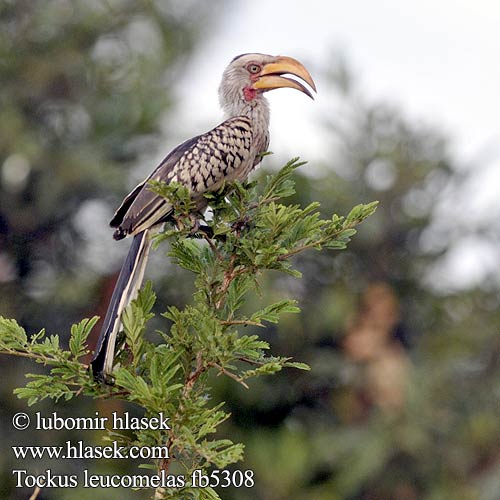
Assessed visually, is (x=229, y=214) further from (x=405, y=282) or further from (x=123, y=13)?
(x=123, y=13)

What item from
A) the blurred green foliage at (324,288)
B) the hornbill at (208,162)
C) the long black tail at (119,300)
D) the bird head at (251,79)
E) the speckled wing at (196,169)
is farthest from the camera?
the blurred green foliage at (324,288)

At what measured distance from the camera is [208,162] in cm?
371

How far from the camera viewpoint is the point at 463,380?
11.2 meters

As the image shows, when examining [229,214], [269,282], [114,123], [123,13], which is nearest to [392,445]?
[269,282]

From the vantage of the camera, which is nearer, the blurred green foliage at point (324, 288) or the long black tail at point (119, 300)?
the long black tail at point (119, 300)

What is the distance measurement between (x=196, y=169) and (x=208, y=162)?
58 mm

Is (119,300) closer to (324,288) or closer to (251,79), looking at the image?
(251,79)

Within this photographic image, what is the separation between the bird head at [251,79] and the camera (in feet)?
13.6

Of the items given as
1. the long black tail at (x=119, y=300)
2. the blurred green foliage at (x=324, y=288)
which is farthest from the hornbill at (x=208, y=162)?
the blurred green foliage at (x=324, y=288)

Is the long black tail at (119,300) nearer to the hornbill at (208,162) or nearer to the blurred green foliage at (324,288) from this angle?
the hornbill at (208,162)

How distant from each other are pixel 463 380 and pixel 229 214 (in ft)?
27.5

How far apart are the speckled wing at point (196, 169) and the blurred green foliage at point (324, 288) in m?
5.58

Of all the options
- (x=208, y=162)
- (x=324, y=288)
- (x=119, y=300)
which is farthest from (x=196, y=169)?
(x=324, y=288)

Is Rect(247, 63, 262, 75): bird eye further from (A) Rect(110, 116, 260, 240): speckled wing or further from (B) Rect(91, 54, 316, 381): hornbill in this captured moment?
(A) Rect(110, 116, 260, 240): speckled wing
